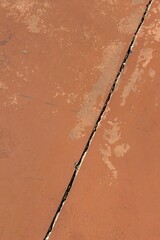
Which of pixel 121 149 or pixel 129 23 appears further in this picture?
pixel 129 23

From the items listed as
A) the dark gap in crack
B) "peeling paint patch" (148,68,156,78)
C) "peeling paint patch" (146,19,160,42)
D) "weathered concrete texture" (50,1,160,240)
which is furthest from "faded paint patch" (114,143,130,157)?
"peeling paint patch" (146,19,160,42)

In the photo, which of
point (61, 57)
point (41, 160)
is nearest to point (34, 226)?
point (41, 160)

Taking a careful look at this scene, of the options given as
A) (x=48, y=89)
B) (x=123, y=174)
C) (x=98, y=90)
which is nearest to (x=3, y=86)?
(x=48, y=89)

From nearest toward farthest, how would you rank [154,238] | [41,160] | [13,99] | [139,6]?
[154,238] → [41,160] → [13,99] → [139,6]

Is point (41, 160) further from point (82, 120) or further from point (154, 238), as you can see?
point (154, 238)

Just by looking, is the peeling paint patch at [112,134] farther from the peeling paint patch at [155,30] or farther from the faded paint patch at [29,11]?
the faded paint patch at [29,11]

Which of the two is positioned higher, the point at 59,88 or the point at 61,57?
the point at 61,57

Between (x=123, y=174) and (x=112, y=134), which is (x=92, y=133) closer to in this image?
(x=112, y=134)

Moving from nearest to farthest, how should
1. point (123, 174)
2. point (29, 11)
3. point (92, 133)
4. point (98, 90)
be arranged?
point (123, 174), point (92, 133), point (98, 90), point (29, 11)

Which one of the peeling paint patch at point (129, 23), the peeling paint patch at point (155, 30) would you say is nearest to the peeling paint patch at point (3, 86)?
the peeling paint patch at point (129, 23)
